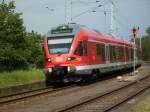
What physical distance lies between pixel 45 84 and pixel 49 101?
29.7 feet

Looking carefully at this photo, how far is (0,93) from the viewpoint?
2178 centimetres

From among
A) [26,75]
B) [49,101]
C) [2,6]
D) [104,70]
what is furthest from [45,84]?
[2,6]

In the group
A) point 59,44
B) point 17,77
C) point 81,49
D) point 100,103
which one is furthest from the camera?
point 17,77

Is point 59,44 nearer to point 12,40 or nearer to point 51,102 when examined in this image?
point 51,102

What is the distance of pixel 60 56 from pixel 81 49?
1.38 m

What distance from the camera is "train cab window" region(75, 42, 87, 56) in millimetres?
24631

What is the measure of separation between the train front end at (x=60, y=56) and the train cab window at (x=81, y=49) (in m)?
0.32

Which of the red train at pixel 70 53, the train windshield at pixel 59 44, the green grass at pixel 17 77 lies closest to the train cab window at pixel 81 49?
the red train at pixel 70 53

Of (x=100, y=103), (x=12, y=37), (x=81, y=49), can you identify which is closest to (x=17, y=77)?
(x=81, y=49)

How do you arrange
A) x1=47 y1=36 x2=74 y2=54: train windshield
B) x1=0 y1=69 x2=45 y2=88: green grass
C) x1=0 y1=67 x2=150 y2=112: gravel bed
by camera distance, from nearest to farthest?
x1=0 y1=67 x2=150 y2=112: gravel bed
x1=47 y1=36 x2=74 y2=54: train windshield
x1=0 y1=69 x2=45 y2=88: green grass

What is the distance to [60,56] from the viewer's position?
24219 millimetres

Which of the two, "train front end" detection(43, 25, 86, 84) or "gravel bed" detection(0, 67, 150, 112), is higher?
"train front end" detection(43, 25, 86, 84)

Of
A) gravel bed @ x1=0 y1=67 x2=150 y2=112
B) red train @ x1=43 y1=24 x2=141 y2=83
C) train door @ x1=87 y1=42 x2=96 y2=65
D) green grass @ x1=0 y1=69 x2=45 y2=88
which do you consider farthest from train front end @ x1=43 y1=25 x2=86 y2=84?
green grass @ x1=0 y1=69 x2=45 y2=88

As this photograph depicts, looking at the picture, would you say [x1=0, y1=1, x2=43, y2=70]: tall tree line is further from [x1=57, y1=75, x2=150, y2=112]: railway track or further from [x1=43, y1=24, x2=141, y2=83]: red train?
[x1=57, y1=75, x2=150, y2=112]: railway track
